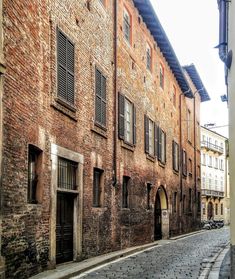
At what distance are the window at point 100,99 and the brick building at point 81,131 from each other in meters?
0.03

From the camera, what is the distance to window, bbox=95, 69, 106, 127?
56.0ft

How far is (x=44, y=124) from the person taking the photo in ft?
41.0

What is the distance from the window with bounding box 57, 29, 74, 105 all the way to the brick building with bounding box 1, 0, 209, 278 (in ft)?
0.09

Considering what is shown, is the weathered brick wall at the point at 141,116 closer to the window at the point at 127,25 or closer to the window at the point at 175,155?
the window at the point at 127,25

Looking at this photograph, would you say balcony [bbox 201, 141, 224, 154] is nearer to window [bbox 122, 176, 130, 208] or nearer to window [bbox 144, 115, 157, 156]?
window [bbox 144, 115, 157, 156]

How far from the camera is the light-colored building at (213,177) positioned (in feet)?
241

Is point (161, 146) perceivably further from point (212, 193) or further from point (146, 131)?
point (212, 193)

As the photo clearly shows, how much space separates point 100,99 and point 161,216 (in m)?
12.7

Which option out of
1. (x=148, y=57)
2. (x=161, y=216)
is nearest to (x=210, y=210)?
(x=161, y=216)

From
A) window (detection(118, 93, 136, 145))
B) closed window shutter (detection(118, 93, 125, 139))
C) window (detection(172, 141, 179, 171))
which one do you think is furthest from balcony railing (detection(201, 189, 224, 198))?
closed window shutter (detection(118, 93, 125, 139))

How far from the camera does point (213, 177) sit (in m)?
77.6

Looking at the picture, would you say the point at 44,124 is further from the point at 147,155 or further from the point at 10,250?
the point at 147,155

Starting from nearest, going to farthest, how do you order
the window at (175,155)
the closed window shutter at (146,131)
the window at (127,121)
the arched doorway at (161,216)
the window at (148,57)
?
the window at (127,121)
the closed window shutter at (146,131)
the window at (148,57)
the arched doorway at (161,216)
the window at (175,155)

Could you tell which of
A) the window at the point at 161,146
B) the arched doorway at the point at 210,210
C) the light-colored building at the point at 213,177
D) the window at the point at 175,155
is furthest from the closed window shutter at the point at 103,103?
the arched doorway at the point at 210,210
